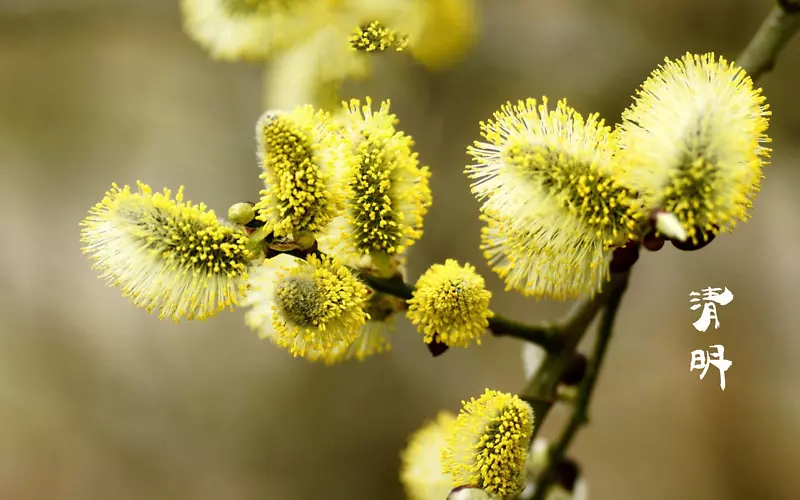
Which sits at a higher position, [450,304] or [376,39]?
[376,39]

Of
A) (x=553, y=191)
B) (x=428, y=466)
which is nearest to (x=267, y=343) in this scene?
(x=428, y=466)

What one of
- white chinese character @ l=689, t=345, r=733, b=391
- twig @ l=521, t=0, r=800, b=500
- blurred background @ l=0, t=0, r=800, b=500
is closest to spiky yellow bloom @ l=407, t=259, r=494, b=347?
twig @ l=521, t=0, r=800, b=500

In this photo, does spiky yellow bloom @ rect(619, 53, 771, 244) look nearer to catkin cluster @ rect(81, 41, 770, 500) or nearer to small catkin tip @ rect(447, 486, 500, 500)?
catkin cluster @ rect(81, 41, 770, 500)

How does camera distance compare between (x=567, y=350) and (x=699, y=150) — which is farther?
(x=567, y=350)

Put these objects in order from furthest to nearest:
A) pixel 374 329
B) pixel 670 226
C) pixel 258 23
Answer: pixel 258 23
pixel 374 329
pixel 670 226

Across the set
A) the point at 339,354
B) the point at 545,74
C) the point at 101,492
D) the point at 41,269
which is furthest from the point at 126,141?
the point at 339,354

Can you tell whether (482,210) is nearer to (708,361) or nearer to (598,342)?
(598,342)

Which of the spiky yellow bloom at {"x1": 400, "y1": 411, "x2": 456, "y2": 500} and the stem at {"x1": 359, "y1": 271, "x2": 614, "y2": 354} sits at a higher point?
the stem at {"x1": 359, "y1": 271, "x2": 614, "y2": 354}
